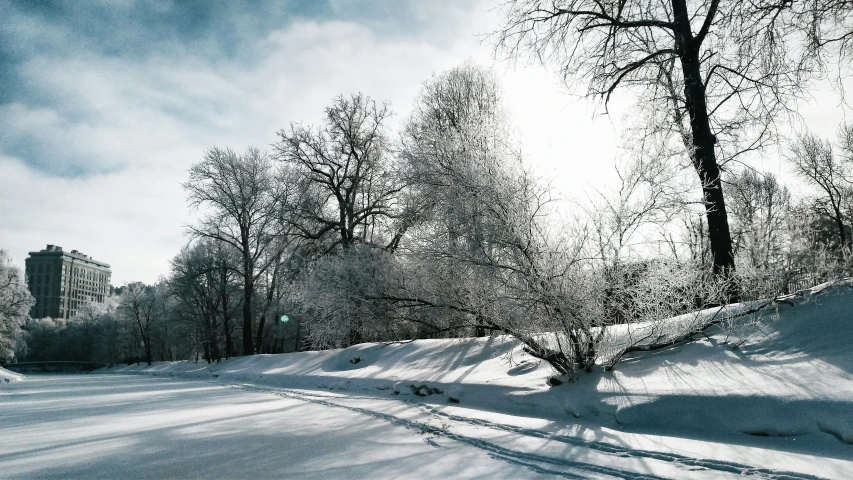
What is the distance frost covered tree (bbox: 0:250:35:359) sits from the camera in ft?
128

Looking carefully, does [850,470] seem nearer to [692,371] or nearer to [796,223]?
[692,371]

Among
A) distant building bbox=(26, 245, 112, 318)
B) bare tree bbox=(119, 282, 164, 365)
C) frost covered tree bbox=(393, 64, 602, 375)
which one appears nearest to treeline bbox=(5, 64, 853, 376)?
frost covered tree bbox=(393, 64, 602, 375)

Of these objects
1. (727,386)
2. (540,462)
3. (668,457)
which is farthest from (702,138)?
(540,462)

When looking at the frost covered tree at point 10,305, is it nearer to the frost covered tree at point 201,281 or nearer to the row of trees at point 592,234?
the frost covered tree at point 201,281

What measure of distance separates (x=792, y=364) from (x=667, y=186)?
3.65 metres

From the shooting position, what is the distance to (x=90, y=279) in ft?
565

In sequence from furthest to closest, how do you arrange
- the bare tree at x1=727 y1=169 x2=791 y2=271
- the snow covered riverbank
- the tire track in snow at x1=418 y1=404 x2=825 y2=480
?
the bare tree at x1=727 y1=169 x2=791 y2=271, the snow covered riverbank, the tire track in snow at x1=418 y1=404 x2=825 y2=480

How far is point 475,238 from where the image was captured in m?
9.20

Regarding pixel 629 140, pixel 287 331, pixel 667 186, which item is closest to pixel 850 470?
pixel 667 186

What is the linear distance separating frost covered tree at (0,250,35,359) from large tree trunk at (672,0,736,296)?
47.6m

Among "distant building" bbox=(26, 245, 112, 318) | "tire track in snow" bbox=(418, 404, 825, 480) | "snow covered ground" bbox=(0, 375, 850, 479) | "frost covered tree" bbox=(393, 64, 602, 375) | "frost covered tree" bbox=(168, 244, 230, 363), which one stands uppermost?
"distant building" bbox=(26, 245, 112, 318)

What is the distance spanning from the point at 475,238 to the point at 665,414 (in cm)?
432

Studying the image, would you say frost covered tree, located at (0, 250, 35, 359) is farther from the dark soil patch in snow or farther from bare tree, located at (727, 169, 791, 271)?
the dark soil patch in snow

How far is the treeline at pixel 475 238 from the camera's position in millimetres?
8109
